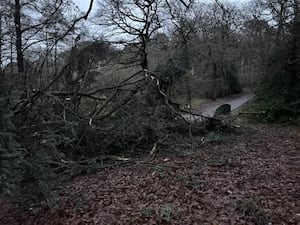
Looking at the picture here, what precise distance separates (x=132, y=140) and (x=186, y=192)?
2910mm

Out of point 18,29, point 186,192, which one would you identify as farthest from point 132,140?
point 18,29

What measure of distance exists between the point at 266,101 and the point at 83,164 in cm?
832

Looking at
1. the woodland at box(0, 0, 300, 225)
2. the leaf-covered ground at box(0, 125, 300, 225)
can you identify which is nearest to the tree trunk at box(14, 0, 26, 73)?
the woodland at box(0, 0, 300, 225)

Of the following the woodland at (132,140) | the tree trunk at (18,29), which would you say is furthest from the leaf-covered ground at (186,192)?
the tree trunk at (18,29)

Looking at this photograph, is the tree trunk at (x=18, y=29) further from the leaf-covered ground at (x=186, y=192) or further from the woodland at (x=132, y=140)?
the leaf-covered ground at (x=186, y=192)

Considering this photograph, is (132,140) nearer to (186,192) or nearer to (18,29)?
(186,192)

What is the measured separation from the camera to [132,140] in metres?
7.61

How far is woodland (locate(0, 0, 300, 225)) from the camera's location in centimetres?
433

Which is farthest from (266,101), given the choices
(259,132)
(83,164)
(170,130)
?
(83,164)

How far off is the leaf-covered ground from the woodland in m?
0.02

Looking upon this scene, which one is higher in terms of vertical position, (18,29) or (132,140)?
(18,29)

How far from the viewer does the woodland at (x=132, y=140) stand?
14.2ft

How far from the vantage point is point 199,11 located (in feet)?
62.1

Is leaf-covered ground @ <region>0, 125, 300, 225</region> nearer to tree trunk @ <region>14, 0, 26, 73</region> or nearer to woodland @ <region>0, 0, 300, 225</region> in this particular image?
woodland @ <region>0, 0, 300, 225</region>
